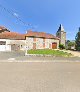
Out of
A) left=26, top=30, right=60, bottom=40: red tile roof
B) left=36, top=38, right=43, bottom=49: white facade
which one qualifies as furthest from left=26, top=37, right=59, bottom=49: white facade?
left=26, top=30, right=60, bottom=40: red tile roof

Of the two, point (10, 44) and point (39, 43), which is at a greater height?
point (39, 43)

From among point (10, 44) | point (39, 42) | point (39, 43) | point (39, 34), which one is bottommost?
point (10, 44)

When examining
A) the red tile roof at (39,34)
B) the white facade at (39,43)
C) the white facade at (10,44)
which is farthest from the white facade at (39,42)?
the white facade at (10,44)

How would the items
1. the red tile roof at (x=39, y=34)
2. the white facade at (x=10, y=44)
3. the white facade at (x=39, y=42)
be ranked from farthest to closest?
the red tile roof at (x=39, y=34) < the white facade at (x=39, y=42) < the white facade at (x=10, y=44)

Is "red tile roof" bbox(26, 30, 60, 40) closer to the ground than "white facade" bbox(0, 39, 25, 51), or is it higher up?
higher up

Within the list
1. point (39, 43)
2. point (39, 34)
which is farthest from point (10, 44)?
point (39, 34)

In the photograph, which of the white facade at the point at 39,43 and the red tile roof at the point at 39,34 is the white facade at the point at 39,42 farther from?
the red tile roof at the point at 39,34

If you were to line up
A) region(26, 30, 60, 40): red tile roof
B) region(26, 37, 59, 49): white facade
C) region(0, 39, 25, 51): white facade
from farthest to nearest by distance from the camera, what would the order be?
region(26, 30, 60, 40): red tile roof < region(26, 37, 59, 49): white facade < region(0, 39, 25, 51): white facade

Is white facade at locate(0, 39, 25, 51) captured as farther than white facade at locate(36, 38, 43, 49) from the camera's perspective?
No

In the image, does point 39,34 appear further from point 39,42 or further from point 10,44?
point 10,44

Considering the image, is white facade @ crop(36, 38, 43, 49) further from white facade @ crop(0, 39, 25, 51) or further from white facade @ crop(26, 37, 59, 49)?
white facade @ crop(0, 39, 25, 51)

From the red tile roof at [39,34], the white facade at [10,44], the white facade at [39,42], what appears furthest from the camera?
the red tile roof at [39,34]

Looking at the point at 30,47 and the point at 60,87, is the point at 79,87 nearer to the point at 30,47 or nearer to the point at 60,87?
the point at 60,87

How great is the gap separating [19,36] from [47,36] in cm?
776
